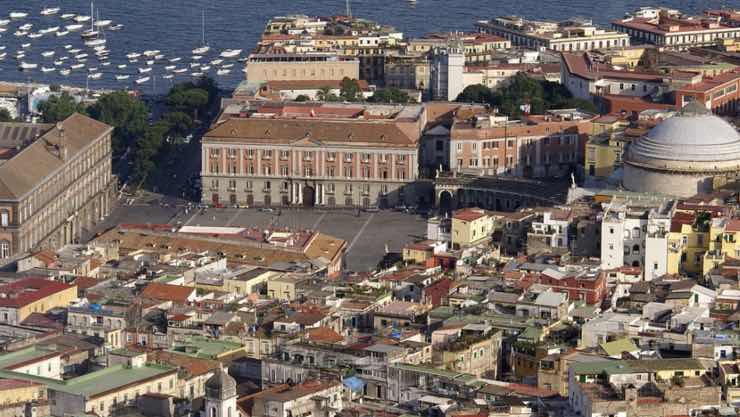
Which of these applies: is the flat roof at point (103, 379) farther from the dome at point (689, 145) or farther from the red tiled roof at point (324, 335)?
the dome at point (689, 145)

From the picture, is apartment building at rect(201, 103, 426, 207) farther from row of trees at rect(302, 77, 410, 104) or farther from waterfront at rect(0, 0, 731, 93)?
waterfront at rect(0, 0, 731, 93)

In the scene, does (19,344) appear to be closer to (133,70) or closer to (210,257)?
(210,257)

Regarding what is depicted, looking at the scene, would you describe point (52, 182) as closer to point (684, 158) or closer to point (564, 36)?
point (684, 158)

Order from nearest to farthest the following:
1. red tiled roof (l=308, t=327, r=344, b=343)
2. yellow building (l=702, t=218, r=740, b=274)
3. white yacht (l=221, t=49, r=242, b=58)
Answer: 1. red tiled roof (l=308, t=327, r=344, b=343)
2. yellow building (l=702, t=218, r=740, b=274)
3. white yacht (l=221, t=49, r=242, b=58)

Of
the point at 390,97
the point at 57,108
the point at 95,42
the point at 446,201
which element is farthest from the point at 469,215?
the point at 95,42

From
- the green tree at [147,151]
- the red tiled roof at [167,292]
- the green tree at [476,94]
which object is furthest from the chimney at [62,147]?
the green tree at [476,94]

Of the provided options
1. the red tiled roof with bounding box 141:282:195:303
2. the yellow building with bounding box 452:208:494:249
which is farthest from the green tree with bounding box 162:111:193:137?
the red tiled roof with bounding box 141:282:195:303
